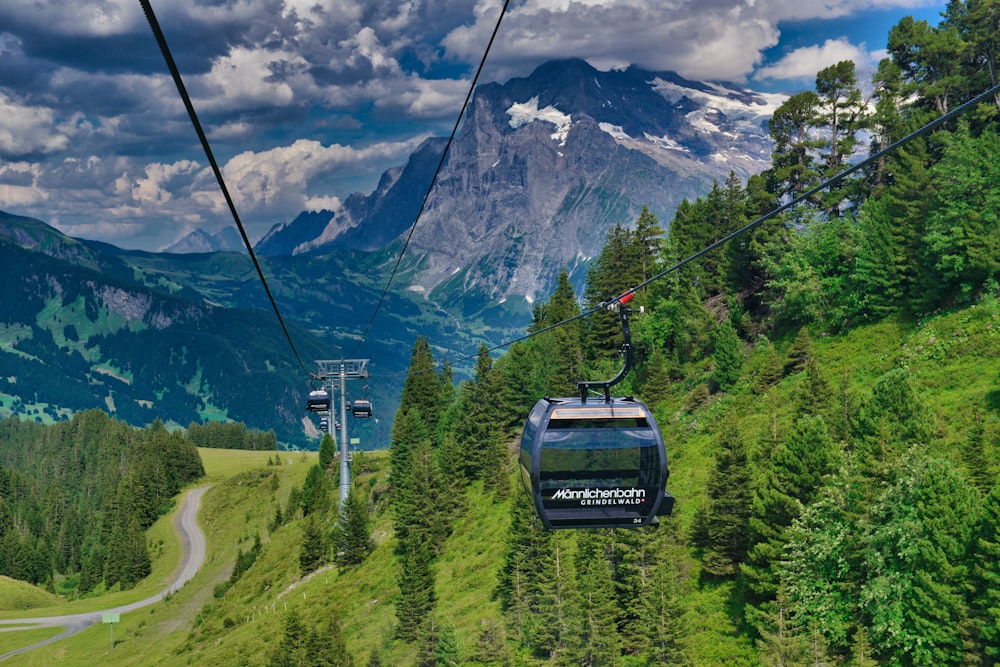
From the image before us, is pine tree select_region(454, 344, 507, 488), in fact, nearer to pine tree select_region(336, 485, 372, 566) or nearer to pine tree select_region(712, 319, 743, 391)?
pine tree select_region(336, 485, 372, 566)

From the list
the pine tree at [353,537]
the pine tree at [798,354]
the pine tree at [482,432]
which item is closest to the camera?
the pine tree at [798,354]

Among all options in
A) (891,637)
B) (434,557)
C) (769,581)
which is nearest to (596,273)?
(434,557)

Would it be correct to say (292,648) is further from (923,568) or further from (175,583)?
(175,583)

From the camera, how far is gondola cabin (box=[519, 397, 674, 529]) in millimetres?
17797

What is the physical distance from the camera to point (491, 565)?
70250mm

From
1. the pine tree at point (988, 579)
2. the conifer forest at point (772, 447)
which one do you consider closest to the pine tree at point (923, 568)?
the conifer forest at point (772, 447)

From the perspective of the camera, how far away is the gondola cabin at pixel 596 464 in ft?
58.4

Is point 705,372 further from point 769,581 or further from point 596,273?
point 769,581

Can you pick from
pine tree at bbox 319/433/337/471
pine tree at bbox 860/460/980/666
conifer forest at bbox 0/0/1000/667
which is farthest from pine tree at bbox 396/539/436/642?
pine tree at bbox 319/433/337/471

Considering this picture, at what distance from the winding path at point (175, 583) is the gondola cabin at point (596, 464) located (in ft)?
388

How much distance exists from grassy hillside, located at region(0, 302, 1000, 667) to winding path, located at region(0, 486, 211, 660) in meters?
5.87

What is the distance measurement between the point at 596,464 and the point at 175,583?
480 ft

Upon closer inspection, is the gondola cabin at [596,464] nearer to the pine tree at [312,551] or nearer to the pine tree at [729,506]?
the pine tree at [729,506]

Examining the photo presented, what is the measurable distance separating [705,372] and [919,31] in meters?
41.6
